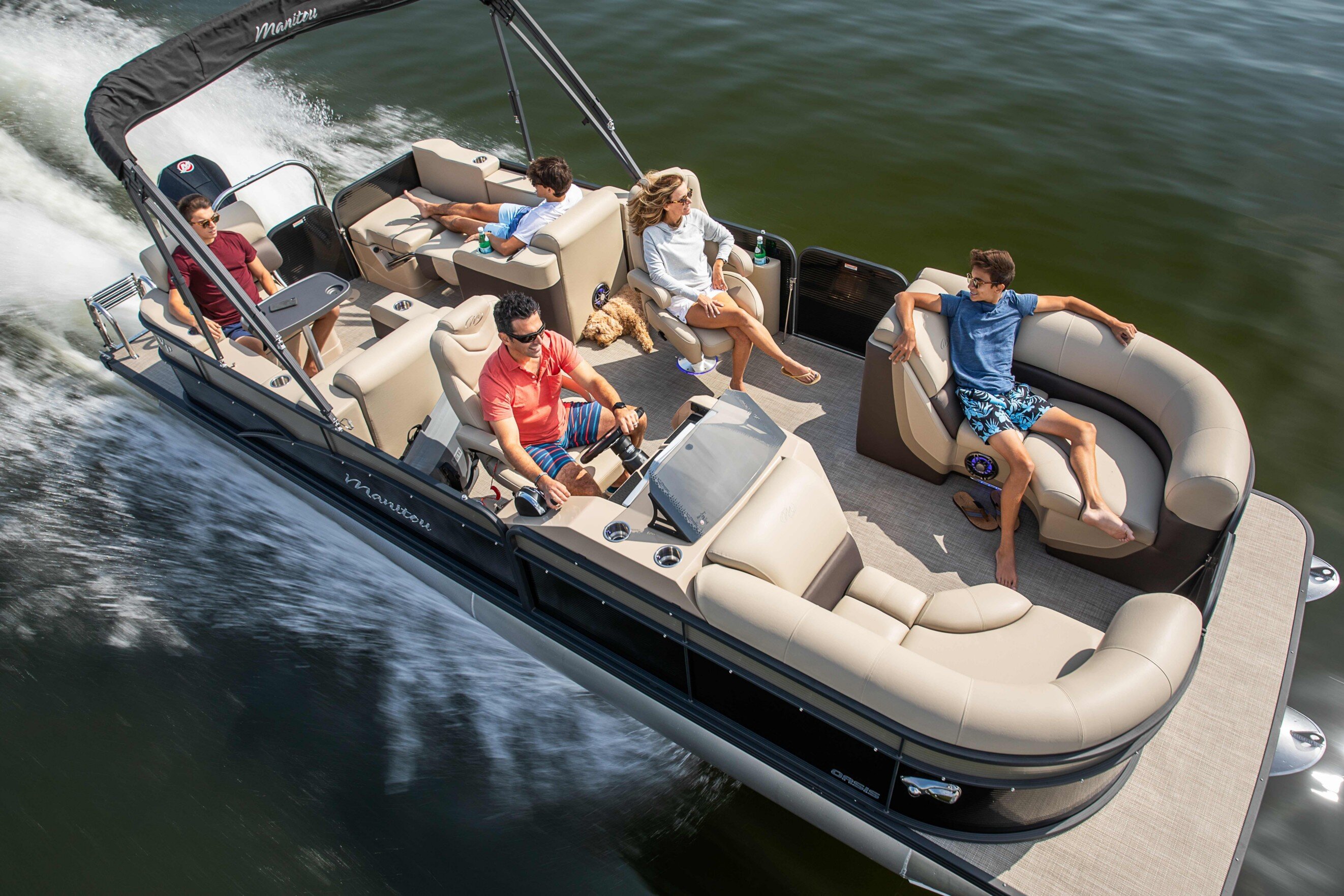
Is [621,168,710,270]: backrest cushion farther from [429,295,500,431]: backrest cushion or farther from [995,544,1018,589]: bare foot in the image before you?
[995,544,1018,589]: bare foot

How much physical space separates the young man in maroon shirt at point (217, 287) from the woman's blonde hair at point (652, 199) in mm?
1918

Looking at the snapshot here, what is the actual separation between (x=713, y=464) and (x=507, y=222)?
2.80 metres

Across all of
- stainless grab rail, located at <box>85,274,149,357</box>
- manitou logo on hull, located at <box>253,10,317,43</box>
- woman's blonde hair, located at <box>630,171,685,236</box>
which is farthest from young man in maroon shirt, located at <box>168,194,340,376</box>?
woman's blonde hair, located at <box>630,171,685,236</box>

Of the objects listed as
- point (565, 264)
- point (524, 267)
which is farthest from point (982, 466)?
point (524, 267)

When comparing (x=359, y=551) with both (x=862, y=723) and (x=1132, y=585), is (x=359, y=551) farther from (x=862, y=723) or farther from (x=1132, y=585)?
(x=1132, y=585)

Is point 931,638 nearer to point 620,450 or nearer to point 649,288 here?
point 620,450

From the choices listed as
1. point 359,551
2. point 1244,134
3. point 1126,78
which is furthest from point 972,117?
point 359,551

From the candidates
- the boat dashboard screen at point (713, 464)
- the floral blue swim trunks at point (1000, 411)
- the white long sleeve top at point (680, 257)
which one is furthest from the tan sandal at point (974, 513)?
the white long sleeve top at point (680, 257)

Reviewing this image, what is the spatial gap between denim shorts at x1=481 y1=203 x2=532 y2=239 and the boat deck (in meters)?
0.92

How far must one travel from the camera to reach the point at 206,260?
3.81 m

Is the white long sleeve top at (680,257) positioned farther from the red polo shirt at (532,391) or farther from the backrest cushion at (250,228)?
the backrest cushion at (250,228)

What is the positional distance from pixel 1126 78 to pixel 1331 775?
338 inches

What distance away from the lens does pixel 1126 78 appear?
9.89m

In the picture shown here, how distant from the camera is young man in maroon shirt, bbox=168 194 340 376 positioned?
4.53 m
